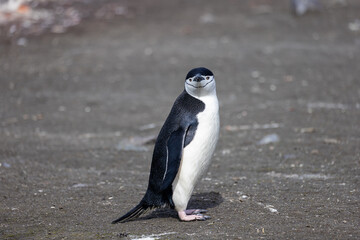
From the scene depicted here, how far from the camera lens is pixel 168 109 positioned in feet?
28.4

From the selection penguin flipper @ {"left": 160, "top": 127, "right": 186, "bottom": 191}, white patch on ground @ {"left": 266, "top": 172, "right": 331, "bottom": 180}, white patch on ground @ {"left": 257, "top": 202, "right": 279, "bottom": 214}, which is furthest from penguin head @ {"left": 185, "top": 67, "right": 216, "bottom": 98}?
white patch on ground @ {"left": 266, "top": 172, "right": 331, "bottom": 180}

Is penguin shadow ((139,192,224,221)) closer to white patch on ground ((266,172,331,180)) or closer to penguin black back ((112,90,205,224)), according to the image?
penguin black back ((112,90,205,224))

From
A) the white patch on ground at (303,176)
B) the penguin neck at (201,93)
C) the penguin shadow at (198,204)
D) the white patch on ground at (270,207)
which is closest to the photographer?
the penguin neck at (201,93)

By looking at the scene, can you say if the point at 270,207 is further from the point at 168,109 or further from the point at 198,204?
the point at 168,109

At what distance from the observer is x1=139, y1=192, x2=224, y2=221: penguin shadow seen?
4762 mm

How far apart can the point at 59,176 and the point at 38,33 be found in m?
7.83

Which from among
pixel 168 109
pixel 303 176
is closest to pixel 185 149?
pixel 303 176

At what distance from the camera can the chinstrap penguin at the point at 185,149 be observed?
14.3ft

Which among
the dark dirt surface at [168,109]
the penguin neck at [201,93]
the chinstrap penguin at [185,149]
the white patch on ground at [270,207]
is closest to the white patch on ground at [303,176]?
the dark dirt surface at [168,109]

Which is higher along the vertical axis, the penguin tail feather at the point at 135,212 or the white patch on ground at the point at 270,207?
the penguin tail feather at the point at 135,212

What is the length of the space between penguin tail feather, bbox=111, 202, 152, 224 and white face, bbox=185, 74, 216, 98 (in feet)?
3.02

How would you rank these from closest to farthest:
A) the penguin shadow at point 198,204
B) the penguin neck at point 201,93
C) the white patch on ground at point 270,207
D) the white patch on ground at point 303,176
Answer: the penguin neck at point 201,93 < the white patch on ground at point 270,207 < the penguin shadow at point 198,204 < the white patch on ground at point 303,176

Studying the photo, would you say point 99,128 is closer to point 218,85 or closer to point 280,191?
point 218,85

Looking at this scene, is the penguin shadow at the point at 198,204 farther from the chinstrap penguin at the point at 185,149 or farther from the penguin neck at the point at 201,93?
the penguin neck at the point at 201,93
